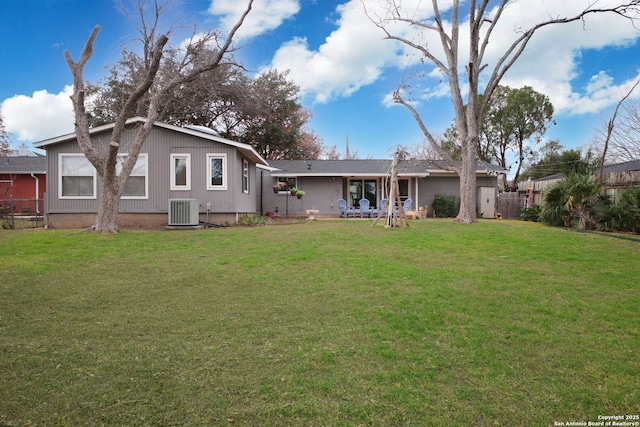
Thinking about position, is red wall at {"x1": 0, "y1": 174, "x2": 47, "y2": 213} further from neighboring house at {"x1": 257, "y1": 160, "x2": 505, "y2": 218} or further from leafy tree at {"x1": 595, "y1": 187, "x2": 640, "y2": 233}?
leafy tree at {"x1": 595, "y1": 187, "x2": 640, "y2": 233}

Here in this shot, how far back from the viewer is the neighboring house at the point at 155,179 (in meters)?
14.0

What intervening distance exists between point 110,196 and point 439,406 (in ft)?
37.2

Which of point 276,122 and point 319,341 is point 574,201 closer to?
point 319,341

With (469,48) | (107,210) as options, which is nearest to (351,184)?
(469,48)

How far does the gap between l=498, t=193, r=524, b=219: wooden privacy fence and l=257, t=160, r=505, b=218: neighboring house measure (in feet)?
2.34

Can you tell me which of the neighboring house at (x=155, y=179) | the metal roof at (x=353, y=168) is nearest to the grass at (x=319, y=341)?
the neighboring house at (x=155, y=179)

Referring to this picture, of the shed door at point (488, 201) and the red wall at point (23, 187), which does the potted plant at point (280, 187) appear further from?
the red wall at point (23, 187)

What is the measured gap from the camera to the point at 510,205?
20.9 m

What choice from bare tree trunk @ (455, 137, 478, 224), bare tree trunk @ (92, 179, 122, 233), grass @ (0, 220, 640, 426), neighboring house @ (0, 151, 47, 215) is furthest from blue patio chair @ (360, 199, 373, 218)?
neighboring house @ (0, 151, 47, 215)

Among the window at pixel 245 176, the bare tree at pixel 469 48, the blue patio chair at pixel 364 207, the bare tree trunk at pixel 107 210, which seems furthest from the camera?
the blue patio chair at pixel 364 207

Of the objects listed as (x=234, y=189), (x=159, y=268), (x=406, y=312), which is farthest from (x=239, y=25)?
(x=406, y=312)

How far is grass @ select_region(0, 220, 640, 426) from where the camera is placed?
2.43 m

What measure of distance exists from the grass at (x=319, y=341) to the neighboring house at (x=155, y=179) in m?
7.60

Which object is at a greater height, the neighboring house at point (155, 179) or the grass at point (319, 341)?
the neighboring house at point (155, 179)
